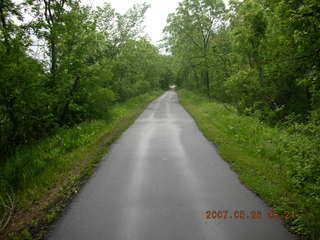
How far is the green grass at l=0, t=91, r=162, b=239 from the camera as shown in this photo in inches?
191

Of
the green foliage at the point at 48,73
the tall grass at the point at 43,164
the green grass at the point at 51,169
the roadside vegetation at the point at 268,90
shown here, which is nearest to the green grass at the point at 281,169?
the roadside vegetation at the point at 268,90

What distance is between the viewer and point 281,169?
6094 millimetres

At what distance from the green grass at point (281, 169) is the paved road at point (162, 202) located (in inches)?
11.9

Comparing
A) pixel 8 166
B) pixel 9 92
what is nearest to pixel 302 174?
pixel 8 166

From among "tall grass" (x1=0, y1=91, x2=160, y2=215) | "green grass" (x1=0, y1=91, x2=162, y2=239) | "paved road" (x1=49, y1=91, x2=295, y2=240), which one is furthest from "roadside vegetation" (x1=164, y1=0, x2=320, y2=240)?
"tall grass" (x1=0, y1=91, x2=160, y2=215)

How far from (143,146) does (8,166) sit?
4.42 metres

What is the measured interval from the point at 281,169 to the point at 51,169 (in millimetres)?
6459

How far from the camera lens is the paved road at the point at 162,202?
367cm

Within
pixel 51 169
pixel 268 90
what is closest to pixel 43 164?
pixel 51 169

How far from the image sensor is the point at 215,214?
4.16m

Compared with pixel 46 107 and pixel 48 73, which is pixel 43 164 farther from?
pixel 48 73
